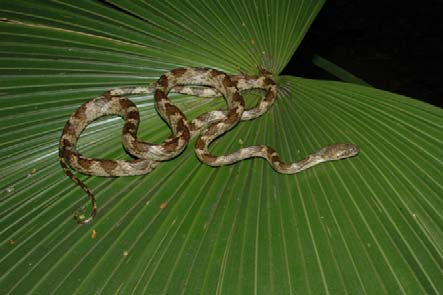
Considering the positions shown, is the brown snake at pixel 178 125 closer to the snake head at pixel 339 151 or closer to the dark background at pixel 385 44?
the snake head at pixel 339 151

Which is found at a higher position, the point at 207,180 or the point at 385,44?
the point at 207,180

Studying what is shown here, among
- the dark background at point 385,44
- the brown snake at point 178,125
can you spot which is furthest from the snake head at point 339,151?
the dark background at point 385,44

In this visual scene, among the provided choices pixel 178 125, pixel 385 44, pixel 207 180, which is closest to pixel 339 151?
pixel 207 180

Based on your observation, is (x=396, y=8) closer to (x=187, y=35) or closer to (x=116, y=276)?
(x=187, y=35)

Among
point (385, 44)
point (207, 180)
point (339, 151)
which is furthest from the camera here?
point (385, 44)

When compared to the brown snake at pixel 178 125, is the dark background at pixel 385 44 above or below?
below

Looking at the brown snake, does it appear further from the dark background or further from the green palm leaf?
the dark background

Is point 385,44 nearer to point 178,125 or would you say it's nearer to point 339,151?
point 339,151

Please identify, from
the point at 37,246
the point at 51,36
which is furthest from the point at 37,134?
the point at 37,246

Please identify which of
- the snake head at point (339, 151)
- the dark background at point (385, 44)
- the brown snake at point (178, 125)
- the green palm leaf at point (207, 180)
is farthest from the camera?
the dark background at point (385, 44)
